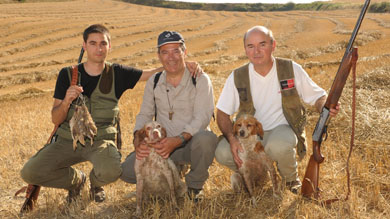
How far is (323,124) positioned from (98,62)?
9.08 ft

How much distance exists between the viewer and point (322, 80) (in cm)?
916

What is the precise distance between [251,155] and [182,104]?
Answer: 3.46 ft

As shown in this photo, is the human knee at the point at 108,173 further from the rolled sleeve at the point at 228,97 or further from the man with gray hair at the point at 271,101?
the rolled sleeve at the point at 228,97

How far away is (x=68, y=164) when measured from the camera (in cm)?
434

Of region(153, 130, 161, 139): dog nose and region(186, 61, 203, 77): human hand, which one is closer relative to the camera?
region(153, 130, 161, 139): dog nose

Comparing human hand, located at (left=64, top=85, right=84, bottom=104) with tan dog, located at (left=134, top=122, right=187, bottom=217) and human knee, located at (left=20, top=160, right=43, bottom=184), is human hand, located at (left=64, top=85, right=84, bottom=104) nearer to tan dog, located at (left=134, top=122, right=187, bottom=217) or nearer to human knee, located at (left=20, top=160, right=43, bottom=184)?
tan dog, located at (left=134, top=122, right=187, bottom=217)

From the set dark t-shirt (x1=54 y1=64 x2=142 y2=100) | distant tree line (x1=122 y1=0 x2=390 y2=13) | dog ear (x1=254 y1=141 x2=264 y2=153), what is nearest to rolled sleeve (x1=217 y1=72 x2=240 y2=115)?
dog ear (x1=254 y1=141 x2=264 y2=153)

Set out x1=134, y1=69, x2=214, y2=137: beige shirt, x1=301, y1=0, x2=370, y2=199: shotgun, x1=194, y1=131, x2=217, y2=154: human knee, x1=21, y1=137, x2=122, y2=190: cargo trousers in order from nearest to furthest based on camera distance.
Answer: x1=301, y1=0, x2=370, y2=199: shotgun → x1=21, y1=137, x2=122, y2=190: cargo trousers → x1=194, y1=131, x2=217, y2=154: human knee → x1=134, y1=69, x2=214, y2=137: beige shirt

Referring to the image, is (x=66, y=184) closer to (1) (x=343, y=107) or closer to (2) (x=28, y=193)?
(2) (x=28, y=193)

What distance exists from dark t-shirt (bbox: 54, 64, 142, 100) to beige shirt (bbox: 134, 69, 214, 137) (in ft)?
1.12

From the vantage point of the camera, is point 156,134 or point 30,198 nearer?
point 156,134

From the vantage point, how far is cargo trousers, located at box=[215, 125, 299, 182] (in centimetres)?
393

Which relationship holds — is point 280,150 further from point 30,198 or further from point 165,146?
point 30,198

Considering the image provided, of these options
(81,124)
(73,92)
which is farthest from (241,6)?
(81,124)
